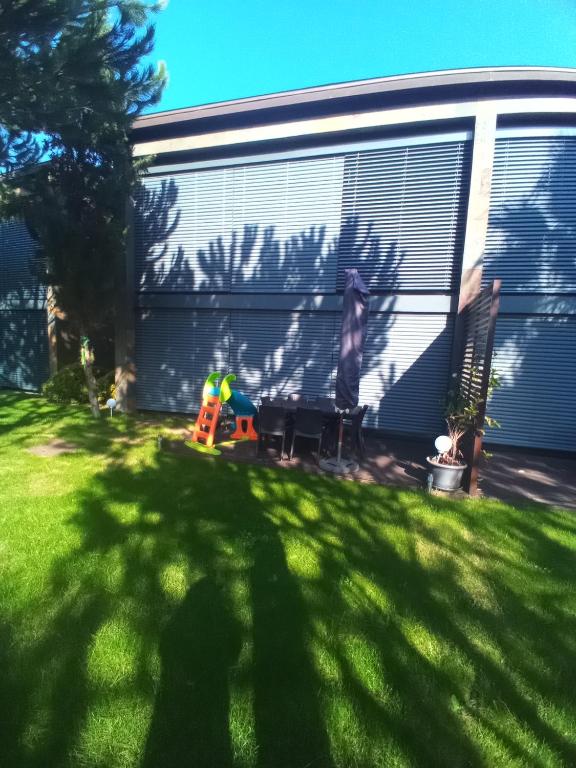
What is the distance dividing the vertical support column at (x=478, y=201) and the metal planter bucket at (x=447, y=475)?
2.74 metres

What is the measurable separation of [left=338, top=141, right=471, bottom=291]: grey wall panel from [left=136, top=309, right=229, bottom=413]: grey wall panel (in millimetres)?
3510

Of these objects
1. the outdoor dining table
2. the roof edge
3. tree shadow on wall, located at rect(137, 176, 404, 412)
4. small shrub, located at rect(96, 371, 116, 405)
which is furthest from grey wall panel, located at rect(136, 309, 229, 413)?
the roof edge

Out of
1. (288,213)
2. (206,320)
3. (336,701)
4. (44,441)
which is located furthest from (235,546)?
(288,213)

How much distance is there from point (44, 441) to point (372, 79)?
948 centimetres

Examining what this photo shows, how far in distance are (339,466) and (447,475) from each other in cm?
157

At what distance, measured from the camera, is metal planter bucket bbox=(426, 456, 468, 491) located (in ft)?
15.8

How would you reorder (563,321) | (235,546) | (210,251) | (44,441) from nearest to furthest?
(235,546) < (44,441) < (563,321) < (210,251)

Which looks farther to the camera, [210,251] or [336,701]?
[210,251]

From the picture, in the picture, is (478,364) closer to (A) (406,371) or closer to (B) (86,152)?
(A) (406,371)

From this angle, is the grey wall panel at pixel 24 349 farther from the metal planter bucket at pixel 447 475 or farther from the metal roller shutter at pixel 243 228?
the metal planter bucket at pixel 447 475

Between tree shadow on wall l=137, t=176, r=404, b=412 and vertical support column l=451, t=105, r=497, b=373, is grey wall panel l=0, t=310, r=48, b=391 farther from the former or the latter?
vertical support column l=451, t=105, r=497, b=373

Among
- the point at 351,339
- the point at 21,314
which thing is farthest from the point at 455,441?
the point at 21,314

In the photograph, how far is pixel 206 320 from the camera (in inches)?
353

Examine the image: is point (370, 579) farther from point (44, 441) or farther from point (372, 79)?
point (372, 79)
